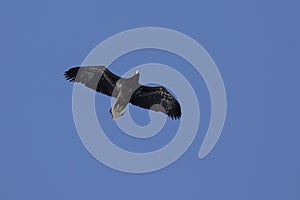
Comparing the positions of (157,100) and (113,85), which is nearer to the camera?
(113,85)

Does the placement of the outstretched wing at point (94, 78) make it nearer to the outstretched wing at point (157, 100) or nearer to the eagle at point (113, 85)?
the eagle at point (113, 85)

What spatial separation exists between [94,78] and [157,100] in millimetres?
2131

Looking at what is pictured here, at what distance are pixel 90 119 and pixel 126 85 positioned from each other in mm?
1807

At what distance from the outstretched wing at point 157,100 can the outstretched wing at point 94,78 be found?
79cm

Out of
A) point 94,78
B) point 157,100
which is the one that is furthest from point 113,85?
point 157,100

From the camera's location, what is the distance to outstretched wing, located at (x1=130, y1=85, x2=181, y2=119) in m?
35.9

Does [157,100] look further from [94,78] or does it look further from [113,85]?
[94,78]

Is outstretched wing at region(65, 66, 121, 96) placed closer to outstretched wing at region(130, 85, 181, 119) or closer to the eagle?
the eagle

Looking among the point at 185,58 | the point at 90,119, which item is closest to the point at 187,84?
the point at 185,58

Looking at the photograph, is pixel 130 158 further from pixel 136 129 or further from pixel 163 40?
pixel 163 40

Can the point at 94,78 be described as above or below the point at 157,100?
below

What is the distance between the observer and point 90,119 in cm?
3653

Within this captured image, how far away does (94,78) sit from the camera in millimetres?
35531

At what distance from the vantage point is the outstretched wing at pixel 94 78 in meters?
35.5
